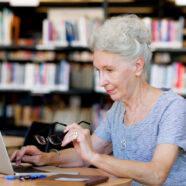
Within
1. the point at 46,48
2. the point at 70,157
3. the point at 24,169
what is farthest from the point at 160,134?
the point at 46,48

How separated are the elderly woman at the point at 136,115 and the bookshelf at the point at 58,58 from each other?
8.16ft

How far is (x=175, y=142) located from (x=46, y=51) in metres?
3.64

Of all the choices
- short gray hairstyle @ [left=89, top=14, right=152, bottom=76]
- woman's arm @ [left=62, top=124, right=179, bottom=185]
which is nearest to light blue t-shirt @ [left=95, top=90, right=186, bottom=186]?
woman's arm @ [left=62, top=124, right=179, bottom=185]

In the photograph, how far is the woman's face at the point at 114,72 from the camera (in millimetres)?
1736

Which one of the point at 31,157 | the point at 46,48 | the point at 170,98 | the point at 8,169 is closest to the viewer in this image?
the point at 8,169

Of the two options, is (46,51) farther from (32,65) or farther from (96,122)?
(96,122)

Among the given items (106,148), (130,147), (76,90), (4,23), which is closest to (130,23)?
(130,147)

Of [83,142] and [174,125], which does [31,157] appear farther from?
[174,125]

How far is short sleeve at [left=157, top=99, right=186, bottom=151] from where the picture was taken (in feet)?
5.47

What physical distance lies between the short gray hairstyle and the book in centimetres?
53

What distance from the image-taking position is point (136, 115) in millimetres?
1881

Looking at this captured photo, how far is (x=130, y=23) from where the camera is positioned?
1783 millimetres

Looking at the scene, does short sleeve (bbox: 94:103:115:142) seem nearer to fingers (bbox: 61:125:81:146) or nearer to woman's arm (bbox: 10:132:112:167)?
woman's arm (bbox: 10:132:112:167)

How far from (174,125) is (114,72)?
1.08 ft
